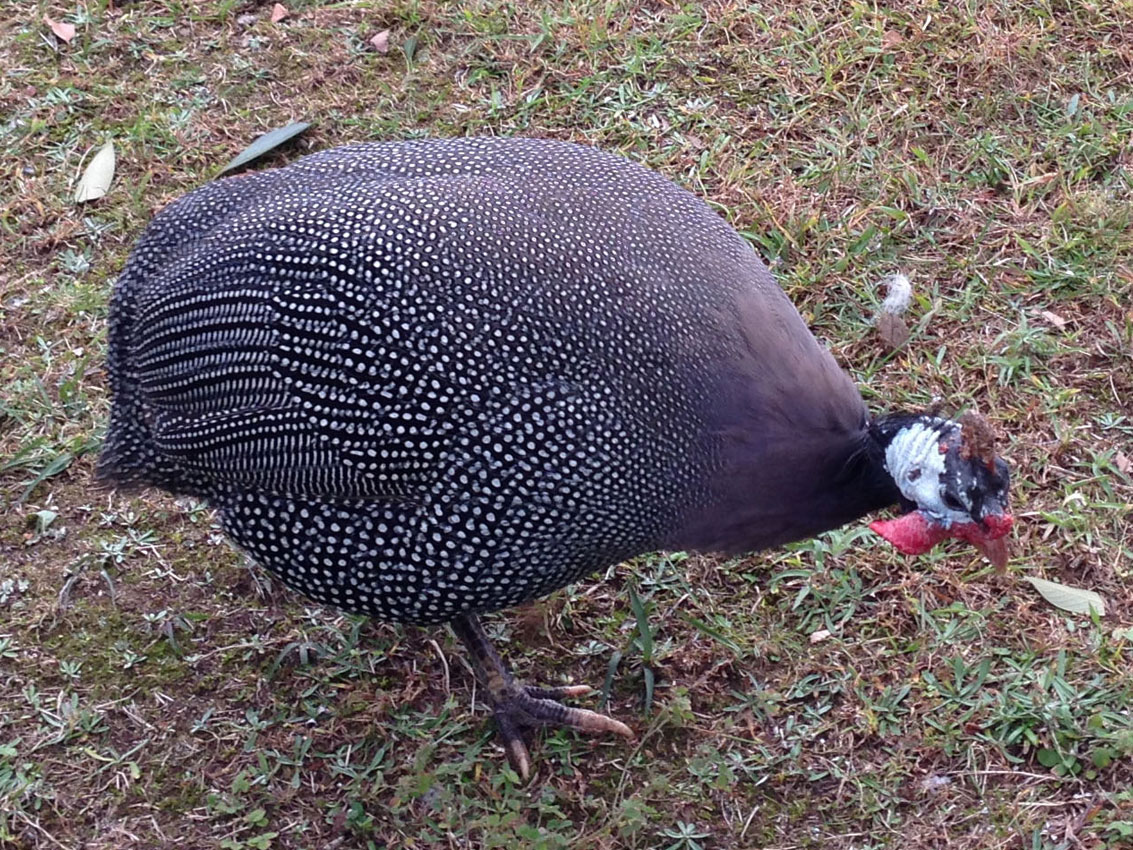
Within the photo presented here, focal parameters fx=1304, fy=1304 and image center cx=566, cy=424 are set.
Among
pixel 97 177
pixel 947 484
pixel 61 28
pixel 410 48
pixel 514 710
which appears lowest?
pixel 514 710

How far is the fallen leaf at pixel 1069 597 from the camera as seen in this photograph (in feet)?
10.6

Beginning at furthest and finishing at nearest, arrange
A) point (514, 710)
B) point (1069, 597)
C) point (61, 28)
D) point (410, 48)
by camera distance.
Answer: point (61, 28) < point (410, 48) < point (1069, 597) < point (514, 710)

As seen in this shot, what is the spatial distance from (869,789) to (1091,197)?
219 centimetres

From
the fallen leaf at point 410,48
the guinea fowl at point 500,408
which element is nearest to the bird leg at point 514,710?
the guinea fowl at point 500,408

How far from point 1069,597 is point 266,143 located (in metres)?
2.98

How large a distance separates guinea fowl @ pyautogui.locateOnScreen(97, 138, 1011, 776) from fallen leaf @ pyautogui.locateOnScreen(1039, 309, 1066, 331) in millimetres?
1337

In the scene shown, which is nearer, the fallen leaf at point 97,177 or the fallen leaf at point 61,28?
the fallen leaf at point 97,177

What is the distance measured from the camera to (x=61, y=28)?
16.3ft

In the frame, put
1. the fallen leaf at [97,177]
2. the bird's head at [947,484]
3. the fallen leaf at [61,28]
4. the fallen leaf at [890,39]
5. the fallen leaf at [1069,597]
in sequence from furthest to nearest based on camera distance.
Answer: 1. the fallen leaf at [61,28]
2. the fallen leaf at [890,39]
3. the fallen leaf at [97,177]
4. the fallen leaf at [1069,597]
5. the bird's head at [947,484]

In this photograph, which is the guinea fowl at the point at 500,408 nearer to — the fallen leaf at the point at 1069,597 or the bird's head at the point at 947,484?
the bird's head at the point at 947,484

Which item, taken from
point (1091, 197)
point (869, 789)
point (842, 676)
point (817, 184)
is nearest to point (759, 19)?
point (817, 184)

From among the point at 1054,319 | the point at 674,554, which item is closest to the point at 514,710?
the point at 674,554

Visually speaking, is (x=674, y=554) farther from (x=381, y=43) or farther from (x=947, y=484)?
(x=381, y=43)

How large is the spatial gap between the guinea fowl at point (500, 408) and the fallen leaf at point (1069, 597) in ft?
2.30
